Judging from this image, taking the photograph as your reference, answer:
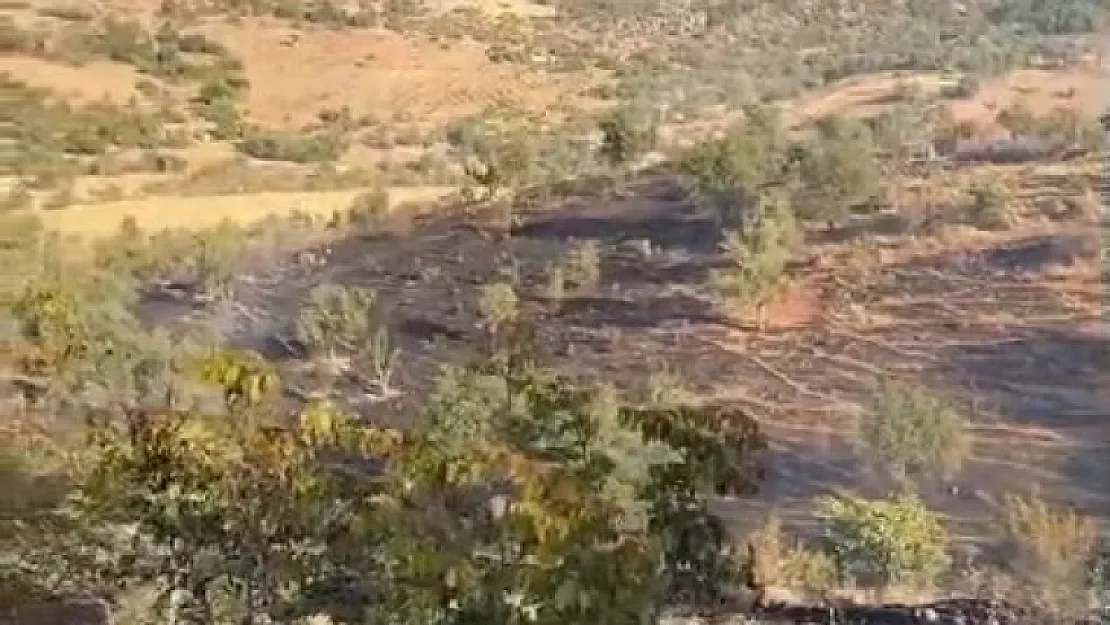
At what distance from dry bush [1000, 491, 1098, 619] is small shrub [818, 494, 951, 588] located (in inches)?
8.7

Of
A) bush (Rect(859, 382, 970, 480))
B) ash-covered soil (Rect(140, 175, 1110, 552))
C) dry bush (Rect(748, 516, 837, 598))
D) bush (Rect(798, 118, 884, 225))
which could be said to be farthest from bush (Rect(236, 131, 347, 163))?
dry bush (Rect(748, 516, 837, 598))

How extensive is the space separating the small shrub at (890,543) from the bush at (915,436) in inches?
8.2

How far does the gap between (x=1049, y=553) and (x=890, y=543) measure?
479mm

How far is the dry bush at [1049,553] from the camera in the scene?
5.20 meters

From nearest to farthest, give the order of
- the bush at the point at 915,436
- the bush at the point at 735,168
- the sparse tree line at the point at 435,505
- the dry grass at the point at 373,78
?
the sparse tree line at the point at 435,505 < the bush at the point at 915,436 < the bush at the point at 735,168 < the dry grass at the point at 373,78

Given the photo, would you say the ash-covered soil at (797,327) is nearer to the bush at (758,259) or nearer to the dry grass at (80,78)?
the bush at (758,259)

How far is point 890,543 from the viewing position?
5496mm

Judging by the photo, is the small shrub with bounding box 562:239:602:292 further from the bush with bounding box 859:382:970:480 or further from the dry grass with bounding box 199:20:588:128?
the bush with bounding box 859:382:970:480

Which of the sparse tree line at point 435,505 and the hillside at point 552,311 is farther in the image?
the hillside at point 552,311

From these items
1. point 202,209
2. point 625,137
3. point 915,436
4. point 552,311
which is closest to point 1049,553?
point 915,436

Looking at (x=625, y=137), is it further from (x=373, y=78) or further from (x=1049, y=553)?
(x=1049, y=553)

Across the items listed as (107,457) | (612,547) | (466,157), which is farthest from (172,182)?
(612,547)

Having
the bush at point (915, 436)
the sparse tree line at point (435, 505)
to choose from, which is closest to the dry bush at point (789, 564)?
the sparse tree line at point (435, 505)

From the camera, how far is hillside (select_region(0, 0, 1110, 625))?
4.52 meters
